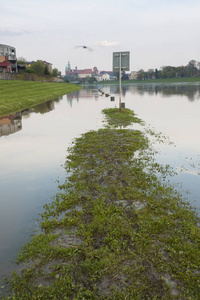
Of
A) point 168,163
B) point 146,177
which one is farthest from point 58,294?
point 168,163

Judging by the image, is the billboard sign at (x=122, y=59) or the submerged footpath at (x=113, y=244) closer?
the submerged footpath at (x=113, y=244)

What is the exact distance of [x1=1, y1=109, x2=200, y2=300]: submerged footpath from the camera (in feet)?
13.0

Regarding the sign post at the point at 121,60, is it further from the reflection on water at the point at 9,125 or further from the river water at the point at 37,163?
the reflection on water at the point at 9,125

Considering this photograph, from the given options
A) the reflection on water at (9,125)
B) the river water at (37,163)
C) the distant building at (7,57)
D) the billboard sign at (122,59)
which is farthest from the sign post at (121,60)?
the distant building at (7,57)

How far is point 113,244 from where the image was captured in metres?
4.93

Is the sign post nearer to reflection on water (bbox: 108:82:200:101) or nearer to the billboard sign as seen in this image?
the billboard sign

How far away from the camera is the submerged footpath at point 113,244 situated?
3.97m

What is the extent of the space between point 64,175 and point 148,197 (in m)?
3.34

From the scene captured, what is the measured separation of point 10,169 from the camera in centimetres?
961

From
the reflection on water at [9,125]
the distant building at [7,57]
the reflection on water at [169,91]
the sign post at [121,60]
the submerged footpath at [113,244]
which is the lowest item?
the submerged footpath at [113,244]

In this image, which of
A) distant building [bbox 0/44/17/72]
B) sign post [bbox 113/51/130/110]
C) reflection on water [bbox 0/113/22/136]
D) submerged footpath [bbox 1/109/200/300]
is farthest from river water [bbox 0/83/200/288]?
distant building [bbox 0/44/17/72]

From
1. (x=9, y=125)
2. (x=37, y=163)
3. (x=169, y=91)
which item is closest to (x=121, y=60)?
(x=9, y=125)

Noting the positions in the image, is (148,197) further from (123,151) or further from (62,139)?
(62,139)

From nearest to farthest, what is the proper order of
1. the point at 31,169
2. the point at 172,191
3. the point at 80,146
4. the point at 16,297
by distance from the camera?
the point at 16,297
the point at 172,191
the point at 31,169
the point at 80,146
